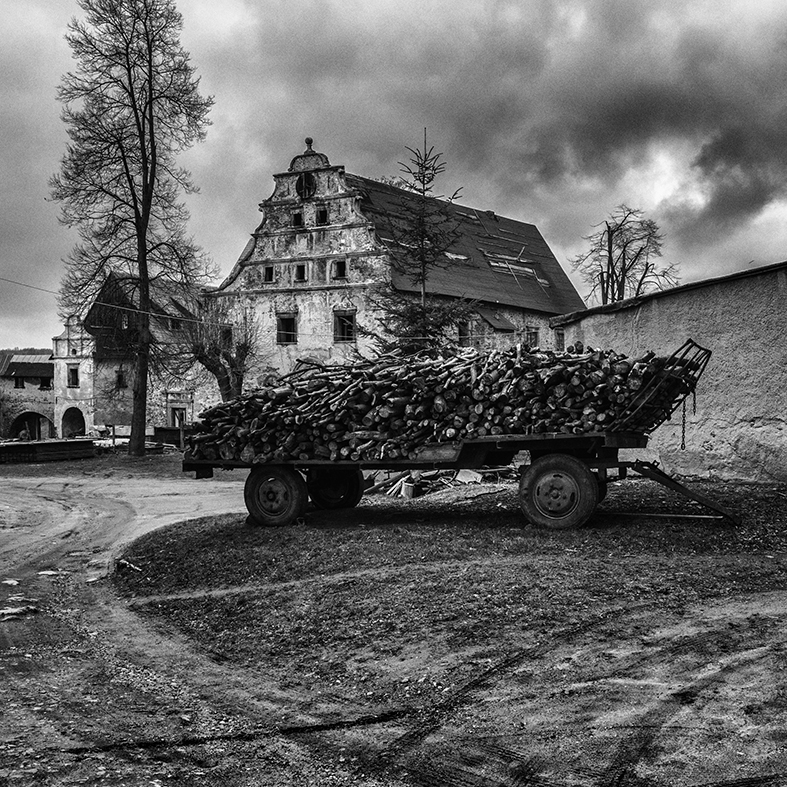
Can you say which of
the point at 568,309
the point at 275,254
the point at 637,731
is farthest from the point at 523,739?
the point at 568,309

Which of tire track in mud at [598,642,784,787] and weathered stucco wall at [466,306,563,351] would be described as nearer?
tire track in mud at [598,642,784,787]

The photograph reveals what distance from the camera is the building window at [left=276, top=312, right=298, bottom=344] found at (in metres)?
39.6

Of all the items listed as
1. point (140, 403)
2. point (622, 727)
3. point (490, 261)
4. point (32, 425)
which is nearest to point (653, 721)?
point (622, 727)

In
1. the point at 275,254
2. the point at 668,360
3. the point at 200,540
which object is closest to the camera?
the point at 668,360

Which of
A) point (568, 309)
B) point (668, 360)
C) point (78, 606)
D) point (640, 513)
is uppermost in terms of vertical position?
point (568, 309)

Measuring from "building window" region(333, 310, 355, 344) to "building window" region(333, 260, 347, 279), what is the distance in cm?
161

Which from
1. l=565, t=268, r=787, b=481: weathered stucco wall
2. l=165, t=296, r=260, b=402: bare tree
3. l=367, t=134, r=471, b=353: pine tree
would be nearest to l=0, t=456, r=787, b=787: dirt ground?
l=565, t=268, r=787, b=481: weathered stucco wall

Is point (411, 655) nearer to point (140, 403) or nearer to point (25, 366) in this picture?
point (140, 403)

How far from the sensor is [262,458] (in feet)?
35.1

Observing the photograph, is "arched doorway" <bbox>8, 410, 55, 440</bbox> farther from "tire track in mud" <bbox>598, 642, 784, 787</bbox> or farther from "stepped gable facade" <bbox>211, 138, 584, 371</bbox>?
"tire track in mud" <bbox>598, 642, 784, 787</bbox>

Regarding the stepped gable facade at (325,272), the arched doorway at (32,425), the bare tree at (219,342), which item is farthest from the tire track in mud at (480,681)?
the arched doorway at (32,425)

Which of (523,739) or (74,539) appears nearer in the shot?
(523,739)

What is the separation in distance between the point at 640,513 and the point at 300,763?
6587 mm

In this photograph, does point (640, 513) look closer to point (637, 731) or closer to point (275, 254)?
point (637, 731)
